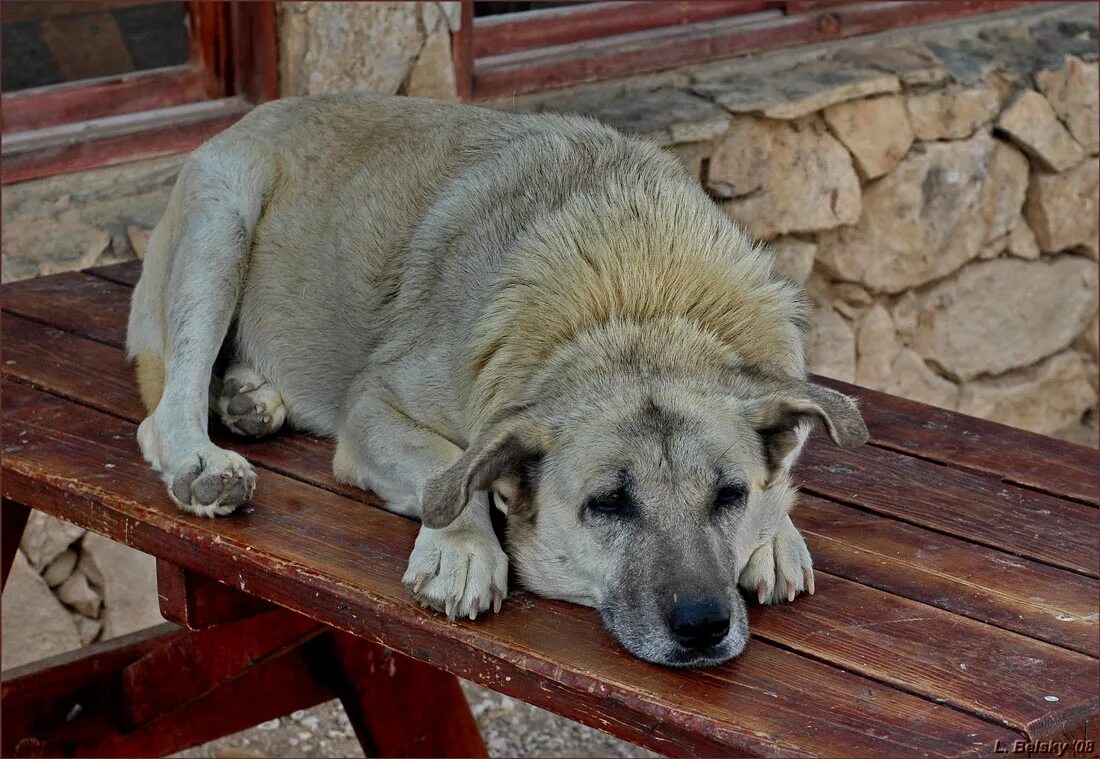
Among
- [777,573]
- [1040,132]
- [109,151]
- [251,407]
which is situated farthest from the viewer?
[1040,132]

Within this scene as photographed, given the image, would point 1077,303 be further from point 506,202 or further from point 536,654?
point 536,654

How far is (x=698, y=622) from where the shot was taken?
2.34m

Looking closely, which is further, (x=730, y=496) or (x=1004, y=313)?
(x=1004, y=313)

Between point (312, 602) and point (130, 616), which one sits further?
point (130, 616)

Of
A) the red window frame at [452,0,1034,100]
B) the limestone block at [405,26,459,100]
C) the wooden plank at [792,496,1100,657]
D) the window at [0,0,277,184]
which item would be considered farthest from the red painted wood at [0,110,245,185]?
the wooden plank at [792,496,1100,657]

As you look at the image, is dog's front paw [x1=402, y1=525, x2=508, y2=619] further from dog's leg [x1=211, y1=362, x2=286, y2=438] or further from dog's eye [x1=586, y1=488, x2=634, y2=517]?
dog's leg [x1=211, y1=362, x2=286, y2=438]

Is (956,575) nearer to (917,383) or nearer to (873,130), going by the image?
(873,130)

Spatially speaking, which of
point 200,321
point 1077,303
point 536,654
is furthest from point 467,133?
point 1077,303

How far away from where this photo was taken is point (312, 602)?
2551 mm

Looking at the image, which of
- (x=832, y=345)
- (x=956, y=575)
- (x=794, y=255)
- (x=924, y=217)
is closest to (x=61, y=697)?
(x=956, y=575)

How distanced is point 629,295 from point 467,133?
0.82 metres

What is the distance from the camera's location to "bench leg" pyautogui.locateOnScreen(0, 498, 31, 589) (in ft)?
11.7

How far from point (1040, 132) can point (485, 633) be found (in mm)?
3988

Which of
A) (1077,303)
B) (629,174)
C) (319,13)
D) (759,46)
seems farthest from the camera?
(1077,303)
